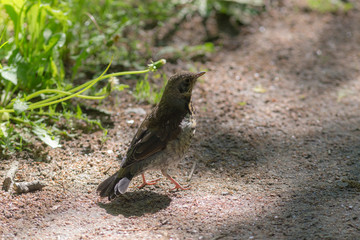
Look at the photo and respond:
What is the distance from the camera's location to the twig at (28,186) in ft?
12.2

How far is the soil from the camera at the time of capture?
331 cm

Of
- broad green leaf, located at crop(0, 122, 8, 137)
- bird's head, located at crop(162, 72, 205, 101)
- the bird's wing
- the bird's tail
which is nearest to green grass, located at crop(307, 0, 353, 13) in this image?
bird's head, located at crop(162, 72, 205, 101)

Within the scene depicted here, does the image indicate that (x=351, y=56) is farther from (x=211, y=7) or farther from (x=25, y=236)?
(x=25, y=236)

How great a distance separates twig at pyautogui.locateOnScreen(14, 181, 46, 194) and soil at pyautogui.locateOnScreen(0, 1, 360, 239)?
6 cm

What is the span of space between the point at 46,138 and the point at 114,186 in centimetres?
108

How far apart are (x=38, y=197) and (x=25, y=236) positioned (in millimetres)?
518

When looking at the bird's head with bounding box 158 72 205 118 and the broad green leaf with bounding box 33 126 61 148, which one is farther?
the broad green leaf with bounding box 33 126 61 148

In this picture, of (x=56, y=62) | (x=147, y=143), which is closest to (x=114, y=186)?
(x=147, y=143)

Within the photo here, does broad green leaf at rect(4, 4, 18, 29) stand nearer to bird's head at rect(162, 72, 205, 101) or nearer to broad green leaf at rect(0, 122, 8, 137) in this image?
broad green leaf at rect(0, 122, 8, 137)

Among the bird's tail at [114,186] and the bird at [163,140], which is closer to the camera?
the bird's tail at [114,186]

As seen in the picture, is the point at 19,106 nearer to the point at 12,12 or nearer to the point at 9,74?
the point at 9,74

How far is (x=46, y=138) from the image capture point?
167 inches

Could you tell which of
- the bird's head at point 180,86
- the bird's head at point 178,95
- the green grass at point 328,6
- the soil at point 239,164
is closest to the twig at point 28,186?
the soil at point 239,164

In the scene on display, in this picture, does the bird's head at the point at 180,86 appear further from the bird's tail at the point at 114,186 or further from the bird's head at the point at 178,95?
the bird's tail at the point at 114,186
